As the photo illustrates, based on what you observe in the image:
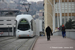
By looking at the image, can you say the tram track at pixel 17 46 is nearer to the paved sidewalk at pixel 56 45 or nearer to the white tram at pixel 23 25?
the paved sidewalk at pixel 56 45

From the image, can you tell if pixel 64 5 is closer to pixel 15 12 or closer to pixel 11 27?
pixel 11 27

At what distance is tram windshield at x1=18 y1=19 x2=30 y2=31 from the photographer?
26.3m

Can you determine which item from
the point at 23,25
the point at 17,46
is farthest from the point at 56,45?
the point at 23,25

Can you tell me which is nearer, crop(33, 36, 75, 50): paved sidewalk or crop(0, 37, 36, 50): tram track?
crop(33, 36, 75, 50): paved sidewalk

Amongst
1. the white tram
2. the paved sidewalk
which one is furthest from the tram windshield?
the paved sidewalk

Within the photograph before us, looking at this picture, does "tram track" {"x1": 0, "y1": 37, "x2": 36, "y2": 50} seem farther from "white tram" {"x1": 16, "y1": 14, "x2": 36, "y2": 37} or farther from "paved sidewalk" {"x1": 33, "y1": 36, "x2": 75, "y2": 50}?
"white tram" {"x1": 16, "y1": 14, "x2": 36, "y2": 37}

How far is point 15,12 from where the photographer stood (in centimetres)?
13250

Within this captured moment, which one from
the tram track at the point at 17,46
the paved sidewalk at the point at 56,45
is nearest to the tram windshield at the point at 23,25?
the tram track at the point at 17,46

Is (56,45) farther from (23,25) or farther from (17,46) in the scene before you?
(23,25)

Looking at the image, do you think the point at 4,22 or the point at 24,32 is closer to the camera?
the point at 24,32

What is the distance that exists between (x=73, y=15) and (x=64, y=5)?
15.0 ft

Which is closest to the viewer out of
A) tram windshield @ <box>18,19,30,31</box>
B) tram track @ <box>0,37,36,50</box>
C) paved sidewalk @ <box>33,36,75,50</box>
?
paved sidewalk @ <box>33,36,75,50</box>

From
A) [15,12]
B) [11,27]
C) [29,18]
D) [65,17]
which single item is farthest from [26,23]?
[15,12]

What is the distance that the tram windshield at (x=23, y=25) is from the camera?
26.3 meters
